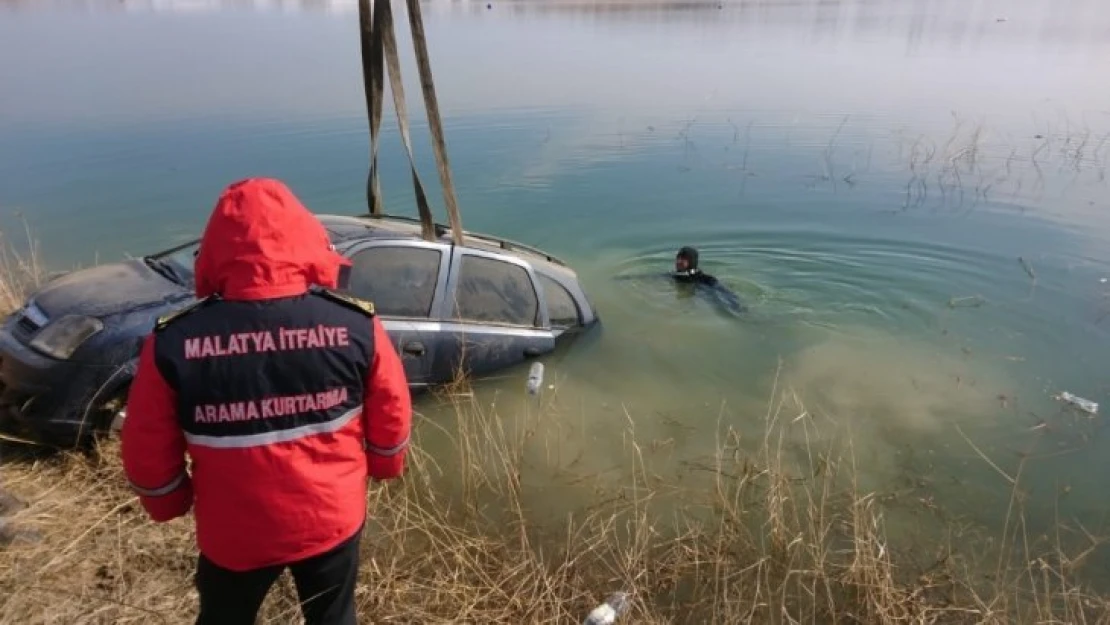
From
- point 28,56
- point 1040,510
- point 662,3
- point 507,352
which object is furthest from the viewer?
point 662,3

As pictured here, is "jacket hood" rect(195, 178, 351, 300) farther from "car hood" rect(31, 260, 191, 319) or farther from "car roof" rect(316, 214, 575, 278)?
"car roof" rect(316, 214, 575, 278)

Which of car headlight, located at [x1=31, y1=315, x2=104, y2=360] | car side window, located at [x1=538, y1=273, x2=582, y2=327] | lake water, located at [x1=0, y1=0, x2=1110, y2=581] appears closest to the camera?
car headlight, located at [x1=31, y1=315, x2=104, y2=360]

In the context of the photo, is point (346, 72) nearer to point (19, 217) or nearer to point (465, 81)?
point (465, 81)

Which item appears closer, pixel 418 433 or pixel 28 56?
pixel 418 433

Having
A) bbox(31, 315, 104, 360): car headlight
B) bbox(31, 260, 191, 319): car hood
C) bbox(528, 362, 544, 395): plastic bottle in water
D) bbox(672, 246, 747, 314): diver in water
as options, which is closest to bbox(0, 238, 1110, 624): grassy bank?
bbox(31, 315, 104, 360): car headlight

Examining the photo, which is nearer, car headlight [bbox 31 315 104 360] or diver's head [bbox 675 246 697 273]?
car headlight [bbox 31 315 104 360]

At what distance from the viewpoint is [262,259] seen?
217 centimetres

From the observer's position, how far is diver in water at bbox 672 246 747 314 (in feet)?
31.8

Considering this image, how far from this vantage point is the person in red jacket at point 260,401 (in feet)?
7.13

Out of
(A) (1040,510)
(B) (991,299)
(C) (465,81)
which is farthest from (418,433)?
(C) (465,81)

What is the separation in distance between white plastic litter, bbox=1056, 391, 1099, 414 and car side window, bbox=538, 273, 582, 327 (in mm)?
4940

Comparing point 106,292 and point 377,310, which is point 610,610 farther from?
point 106,292

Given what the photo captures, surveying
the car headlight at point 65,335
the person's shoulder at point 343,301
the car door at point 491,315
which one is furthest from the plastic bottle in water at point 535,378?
the person's shoulder at point 343,301

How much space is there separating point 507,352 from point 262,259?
4.80 metres
